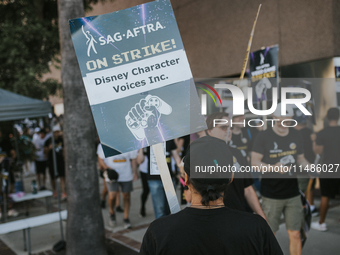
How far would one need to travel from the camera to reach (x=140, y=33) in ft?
8.02

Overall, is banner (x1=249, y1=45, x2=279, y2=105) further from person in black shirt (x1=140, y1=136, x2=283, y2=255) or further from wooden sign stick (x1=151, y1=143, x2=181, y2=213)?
person in black shirt (x1=140, y1=136, x2=283, y2=255)

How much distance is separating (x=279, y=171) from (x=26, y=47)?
9.46m

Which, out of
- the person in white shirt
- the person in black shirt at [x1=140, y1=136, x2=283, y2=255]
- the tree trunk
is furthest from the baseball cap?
the person in white shirt

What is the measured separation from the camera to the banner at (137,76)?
234cm

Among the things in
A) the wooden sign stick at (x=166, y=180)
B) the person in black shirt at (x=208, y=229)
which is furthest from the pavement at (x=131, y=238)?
the person in black shirt at (x=208, y=229)

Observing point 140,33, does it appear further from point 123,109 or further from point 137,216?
point 137,216

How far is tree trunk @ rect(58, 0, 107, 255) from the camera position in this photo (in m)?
4.48

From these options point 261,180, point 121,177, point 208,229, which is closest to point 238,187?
point 261,180

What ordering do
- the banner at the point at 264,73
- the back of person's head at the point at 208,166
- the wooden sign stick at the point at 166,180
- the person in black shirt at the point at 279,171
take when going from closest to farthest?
the back of person's head at the point at 208,166, the wooden sign stick at the point at 166,180, the person in black shirt at the point at 279,171, the banner at the point at 264,73

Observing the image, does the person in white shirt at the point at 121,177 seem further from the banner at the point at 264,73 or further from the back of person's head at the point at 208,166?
the back of person's head at the point at 208,166

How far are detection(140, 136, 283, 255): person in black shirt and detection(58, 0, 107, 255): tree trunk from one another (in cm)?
296

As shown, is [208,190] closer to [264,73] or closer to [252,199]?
[252,199]

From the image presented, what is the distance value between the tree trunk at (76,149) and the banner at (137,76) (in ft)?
7.28

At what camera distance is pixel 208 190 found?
Result: 168cm
